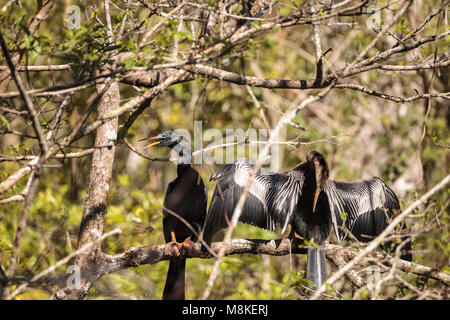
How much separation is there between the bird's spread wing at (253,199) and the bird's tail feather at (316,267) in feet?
1.45

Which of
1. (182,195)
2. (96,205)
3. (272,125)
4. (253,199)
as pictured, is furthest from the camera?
(272,125)

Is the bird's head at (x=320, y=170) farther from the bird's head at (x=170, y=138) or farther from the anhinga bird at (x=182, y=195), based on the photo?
the bird's head at (x=170, y=138)

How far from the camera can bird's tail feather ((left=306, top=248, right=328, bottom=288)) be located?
4.04m

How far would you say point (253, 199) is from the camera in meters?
4.66

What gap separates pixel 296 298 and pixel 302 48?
7385mm

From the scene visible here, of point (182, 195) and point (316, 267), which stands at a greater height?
point (182, 195)

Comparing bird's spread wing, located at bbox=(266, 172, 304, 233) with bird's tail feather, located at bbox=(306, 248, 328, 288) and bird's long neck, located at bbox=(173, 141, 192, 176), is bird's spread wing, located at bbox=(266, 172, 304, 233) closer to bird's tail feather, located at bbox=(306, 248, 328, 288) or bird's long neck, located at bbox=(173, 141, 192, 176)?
bird's tail feather, located at bbox=(306, 248, 328, 288)

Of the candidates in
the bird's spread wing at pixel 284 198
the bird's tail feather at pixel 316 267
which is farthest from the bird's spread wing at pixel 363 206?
the bird's tail feather at pixel 316 267

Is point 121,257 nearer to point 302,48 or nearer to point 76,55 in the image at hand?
point 76,55

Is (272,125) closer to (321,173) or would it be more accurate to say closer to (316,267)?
(321,173)

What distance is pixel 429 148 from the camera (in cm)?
782

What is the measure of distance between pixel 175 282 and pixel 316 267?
1350 mm

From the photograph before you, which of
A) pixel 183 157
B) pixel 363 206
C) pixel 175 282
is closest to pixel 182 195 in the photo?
pixel 183 157

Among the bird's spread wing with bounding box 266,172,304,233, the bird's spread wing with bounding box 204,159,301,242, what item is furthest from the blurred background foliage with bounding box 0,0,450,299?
the bird's spread wing with bounding box 266,172,304,233
